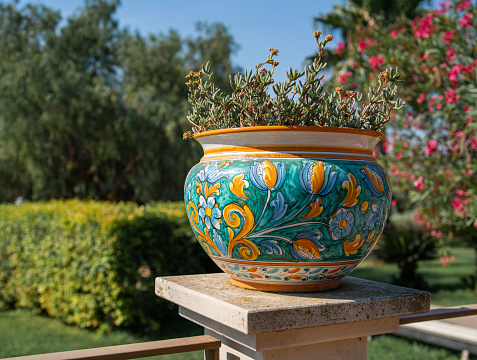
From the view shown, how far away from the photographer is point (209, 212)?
4.53 ft

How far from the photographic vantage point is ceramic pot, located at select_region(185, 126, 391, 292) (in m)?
1.28

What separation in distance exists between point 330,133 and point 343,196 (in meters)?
0.19

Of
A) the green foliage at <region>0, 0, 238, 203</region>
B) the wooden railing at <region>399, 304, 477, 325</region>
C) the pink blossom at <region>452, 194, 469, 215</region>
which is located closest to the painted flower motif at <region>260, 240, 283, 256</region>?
the wooden railing at <region>399, 304, 477, 325</region>

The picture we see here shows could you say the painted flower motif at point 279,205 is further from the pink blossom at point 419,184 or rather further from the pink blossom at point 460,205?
the pink blossom at point 419,184

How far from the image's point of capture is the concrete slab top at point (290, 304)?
47.4 inches

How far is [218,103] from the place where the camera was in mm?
1567

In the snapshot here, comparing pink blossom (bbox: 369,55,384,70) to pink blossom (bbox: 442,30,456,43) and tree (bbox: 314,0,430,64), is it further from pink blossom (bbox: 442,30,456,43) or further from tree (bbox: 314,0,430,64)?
tree (bbox: 314,0,430,64)

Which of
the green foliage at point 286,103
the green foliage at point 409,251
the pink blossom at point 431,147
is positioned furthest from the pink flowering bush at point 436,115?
the green foliage at point 286,103

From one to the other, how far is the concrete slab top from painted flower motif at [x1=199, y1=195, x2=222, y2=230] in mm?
212

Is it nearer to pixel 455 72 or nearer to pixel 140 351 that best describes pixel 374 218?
pixel 140 351

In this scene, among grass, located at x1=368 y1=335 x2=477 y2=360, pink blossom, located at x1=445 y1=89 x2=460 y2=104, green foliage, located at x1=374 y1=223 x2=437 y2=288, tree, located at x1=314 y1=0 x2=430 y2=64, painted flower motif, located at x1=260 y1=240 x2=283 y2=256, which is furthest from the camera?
tree, located at x1=314 y1=0 x2=430 y2=64

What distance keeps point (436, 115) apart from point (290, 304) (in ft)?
20.2

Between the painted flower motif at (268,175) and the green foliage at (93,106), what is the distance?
1399 cm

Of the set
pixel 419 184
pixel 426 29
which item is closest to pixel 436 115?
pixel 419 184
